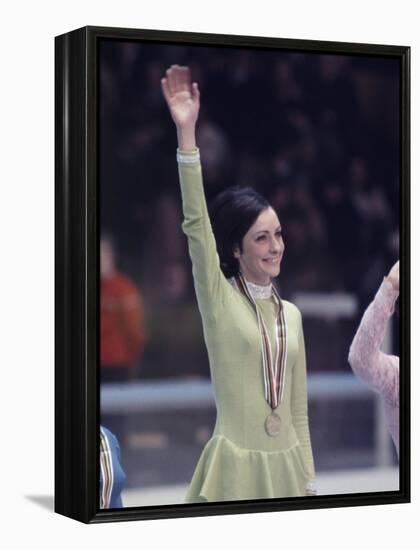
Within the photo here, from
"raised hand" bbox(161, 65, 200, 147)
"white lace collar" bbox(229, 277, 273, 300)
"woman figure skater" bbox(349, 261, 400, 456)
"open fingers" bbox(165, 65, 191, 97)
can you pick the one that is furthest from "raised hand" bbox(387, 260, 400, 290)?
"open fingers" bbox(165, 65, 191, 97)

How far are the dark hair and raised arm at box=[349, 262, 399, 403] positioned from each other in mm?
789

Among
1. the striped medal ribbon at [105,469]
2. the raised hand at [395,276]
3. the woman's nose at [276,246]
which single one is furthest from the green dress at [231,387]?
the raised hand at [395,276]

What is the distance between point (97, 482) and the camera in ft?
24.9

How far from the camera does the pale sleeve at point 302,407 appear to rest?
8008mm

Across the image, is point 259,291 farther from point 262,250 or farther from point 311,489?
point 311,489

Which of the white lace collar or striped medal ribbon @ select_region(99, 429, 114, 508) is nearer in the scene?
striped medal ribbon @ select_region(99, 429, 114, 508)

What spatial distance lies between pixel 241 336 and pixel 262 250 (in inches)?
16.9

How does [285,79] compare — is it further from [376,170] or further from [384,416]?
[384,416]

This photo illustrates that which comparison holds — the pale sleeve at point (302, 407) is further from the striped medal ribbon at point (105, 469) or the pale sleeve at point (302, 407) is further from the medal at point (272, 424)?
the striped medal ribbon at point (105, 469)

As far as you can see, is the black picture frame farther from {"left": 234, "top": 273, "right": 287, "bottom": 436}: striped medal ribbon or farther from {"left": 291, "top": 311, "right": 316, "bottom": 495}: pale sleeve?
{"left": 234, "top": 273, "right": 287, "bottom": 436}: striped medal ribbon

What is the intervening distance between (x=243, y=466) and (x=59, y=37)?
2.20 meters

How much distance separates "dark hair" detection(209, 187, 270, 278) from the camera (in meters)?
7.81

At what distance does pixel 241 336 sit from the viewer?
7848mm

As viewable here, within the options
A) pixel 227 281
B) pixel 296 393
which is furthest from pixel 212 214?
pixel 296 393
